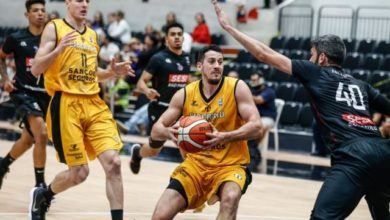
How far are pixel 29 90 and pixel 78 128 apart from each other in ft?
6.81

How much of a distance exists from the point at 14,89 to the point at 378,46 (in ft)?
35.1

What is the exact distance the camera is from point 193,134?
6637 mm

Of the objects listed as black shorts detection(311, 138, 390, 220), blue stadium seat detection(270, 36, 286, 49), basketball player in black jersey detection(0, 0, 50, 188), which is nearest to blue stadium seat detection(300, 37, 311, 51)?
blue stadium seat detection(270, 36, 286, 49)

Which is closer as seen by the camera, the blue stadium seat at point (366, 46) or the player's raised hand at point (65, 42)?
the player's raised hand at point (65, 42)

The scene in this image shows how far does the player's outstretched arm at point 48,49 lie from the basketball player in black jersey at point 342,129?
1431 mm

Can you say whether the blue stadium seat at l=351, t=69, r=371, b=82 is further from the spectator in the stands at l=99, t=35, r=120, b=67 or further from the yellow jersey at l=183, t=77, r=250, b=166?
the yellow jersey at l=183, t=77, r=250, b=166

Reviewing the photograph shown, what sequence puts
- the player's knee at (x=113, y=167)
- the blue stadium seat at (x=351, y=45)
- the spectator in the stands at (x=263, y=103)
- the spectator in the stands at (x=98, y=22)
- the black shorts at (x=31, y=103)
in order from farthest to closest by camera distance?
the spectator in the stands at (x=98, y=22) < the blue stadium seat at (x=351, y=45) < the spectator in the stands at (x=263, y=103) < the black shorts at (x=31, y=103) < the player's knee at (x=113, y=167)

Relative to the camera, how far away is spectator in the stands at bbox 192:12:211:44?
2050cm

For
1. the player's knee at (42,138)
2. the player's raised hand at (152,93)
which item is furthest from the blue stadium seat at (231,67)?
the player's knee at (42,138)

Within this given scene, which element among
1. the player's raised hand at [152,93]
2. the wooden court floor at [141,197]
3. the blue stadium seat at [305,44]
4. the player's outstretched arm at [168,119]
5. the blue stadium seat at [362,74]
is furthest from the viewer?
the blue stadium seat at [305,44]

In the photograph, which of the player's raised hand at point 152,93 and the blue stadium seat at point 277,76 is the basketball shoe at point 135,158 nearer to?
the player's raised hand at point 152,93

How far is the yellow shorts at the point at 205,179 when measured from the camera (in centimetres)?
692

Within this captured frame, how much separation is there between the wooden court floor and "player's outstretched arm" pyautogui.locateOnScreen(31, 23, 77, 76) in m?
1.67

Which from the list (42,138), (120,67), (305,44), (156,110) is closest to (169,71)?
(156,110)
